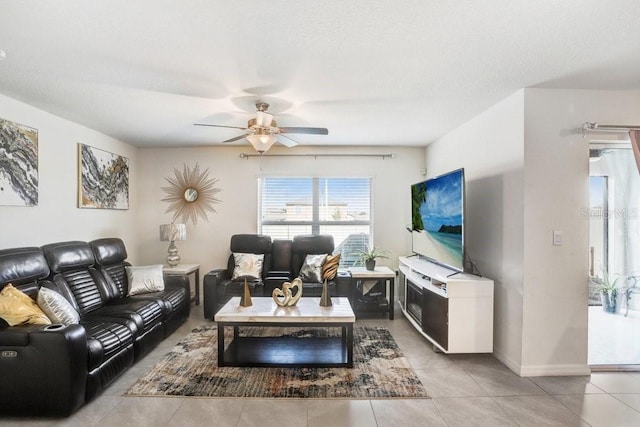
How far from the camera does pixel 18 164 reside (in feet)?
10.2

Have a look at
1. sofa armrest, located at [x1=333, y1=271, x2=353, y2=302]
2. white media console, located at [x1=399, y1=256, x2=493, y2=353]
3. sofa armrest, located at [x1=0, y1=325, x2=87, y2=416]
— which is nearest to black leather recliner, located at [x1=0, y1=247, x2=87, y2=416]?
sofa armrest, located at [x1=0, y1=325, x2=87, y2=416]

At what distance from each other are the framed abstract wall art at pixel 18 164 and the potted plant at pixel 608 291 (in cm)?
539

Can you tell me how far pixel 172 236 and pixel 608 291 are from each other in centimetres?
503

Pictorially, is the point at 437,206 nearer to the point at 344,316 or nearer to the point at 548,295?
the point at 548,295

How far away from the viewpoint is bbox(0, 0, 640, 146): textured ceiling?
1757 millimetres

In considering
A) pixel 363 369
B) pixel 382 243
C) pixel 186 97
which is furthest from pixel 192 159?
pixel 363 369

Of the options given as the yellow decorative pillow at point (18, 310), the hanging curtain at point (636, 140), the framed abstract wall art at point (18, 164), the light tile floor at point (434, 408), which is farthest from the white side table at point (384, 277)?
the framed abstract wall art at point (18, 164)

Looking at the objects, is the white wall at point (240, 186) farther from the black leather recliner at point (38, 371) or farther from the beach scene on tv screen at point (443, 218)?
the black leather recliner at point (38, 371)

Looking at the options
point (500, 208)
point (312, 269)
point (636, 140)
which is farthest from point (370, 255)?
point (636, 140)

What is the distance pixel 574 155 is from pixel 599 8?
1.46 meters

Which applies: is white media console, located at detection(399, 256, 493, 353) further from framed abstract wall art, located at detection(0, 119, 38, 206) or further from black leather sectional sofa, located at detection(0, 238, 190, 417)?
framed abstract wall art, located at detection(0, 119, 38, 206)

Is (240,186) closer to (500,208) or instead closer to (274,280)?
(274,280)

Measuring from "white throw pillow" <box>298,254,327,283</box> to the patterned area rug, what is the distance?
4.21 ft

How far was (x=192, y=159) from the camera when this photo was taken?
5.17 metres
